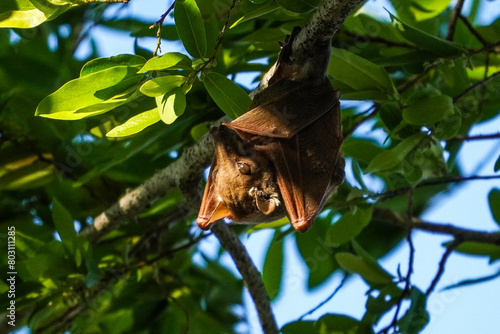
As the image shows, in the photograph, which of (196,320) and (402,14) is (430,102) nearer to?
(402,14)

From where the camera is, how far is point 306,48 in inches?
67.5

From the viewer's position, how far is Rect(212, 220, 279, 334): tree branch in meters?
2.40

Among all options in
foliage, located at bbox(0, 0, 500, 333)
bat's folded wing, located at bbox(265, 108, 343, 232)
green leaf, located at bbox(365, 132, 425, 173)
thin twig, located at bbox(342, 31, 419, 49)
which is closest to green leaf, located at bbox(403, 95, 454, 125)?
foliage, located at bbox(0, 0, 500, 333)

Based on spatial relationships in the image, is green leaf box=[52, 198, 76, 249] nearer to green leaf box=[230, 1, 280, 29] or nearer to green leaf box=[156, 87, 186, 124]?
green leaf box=[156, 87, 186, 124]

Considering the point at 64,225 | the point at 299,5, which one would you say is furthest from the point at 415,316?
the point at 64,225

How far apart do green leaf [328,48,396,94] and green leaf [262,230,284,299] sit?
1.12 meters

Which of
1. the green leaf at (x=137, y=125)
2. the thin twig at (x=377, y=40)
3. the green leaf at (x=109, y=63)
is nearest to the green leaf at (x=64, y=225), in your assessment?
the green leaf at (x=137, y=125)

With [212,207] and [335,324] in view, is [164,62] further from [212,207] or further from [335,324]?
[335,324]

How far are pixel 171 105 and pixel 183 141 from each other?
0.80 m

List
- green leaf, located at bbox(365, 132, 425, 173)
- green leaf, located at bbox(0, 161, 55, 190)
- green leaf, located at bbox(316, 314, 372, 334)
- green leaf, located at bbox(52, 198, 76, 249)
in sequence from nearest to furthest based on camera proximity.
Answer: green leaf, located at bbox(365, 132, 425, 173) → green leaf, located at bbox(52, 198, 76, 249) → green leaf, located at bbox(316, 314, 372, 334) → green leaf, located at bbox(0, 161, 55, 190)

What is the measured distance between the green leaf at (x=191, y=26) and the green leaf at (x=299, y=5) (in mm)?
231

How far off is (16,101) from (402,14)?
5.71 ft

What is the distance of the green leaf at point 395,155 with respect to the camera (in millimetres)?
2061

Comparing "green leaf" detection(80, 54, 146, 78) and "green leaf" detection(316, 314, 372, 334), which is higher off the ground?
"green leaf" detection(80, 54, 146, 78)
